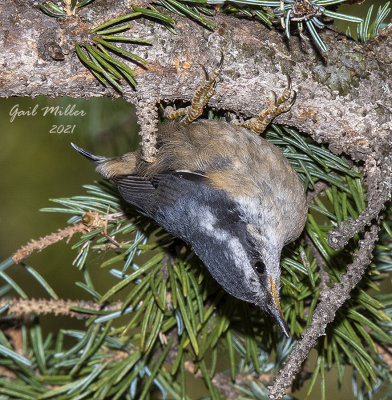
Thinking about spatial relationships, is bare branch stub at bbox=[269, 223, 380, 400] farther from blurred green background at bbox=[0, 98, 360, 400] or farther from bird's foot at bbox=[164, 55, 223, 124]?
blurred green background at bbox=[0, 98, 360, 400]

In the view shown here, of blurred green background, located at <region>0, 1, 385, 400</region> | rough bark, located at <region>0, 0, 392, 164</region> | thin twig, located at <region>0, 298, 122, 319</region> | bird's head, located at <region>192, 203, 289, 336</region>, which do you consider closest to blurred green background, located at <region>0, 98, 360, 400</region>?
blurred green background, located at <region>0, 1, 385, 400</region>

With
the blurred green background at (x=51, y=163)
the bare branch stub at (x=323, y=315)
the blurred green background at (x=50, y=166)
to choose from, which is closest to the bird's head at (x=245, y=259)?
the bare branch stub at (x=323, y=315)

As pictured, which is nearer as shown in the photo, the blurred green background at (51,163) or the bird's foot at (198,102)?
the bird's foot at (198,102)

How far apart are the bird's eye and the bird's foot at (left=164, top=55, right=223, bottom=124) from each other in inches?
27.3

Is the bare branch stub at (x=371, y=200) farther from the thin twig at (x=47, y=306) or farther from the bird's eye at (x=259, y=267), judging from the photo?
the thin twig at (x=47, y=306)

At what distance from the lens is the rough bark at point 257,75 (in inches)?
70.6

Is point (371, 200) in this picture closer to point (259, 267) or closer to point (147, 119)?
point (259, 267)

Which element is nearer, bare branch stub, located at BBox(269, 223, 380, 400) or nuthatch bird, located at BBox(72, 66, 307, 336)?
bare branch stub, located at BBox(269, 223, 380, 400)

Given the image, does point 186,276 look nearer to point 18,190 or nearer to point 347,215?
point 347,215

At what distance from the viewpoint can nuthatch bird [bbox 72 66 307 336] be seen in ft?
6.88

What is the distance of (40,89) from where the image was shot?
1.80 meters

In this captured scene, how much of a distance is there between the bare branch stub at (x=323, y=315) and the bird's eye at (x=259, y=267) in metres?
0.59

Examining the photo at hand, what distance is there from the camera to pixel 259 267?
7.25 feet

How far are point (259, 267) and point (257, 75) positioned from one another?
0.79 m
